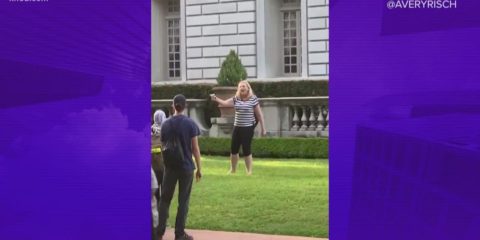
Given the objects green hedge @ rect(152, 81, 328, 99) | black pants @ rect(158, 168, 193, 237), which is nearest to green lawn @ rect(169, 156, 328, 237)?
black pants @ rect(158, 168, 193, 237)

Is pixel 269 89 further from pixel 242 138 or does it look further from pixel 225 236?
pixel 225 236

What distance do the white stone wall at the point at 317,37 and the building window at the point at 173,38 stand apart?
7039 mm

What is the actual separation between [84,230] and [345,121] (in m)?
2.75

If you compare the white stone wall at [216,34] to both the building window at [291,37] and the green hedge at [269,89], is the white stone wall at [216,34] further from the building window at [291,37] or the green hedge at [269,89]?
the building window at [291,37]

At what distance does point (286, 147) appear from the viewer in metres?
20.0

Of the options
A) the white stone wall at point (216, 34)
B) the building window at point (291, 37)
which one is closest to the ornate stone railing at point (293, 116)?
the white stone wall at point (216, 34)

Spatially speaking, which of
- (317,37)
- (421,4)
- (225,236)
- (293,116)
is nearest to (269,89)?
(317,37)

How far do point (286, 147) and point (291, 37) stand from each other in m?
9.32

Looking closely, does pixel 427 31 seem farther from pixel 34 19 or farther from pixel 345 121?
pixel 34 19

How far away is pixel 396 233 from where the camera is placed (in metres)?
6.31

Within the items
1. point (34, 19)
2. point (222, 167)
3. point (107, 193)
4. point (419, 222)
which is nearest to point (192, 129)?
point (107, 193)

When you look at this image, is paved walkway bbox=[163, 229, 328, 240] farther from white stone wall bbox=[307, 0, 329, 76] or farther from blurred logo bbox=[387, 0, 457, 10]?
white stone wall bbox=[307, 0, 329, 76]

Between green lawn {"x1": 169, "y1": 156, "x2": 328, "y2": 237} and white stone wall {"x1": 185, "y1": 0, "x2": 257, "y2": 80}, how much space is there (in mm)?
12418

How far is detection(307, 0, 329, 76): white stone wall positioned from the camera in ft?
83.6
